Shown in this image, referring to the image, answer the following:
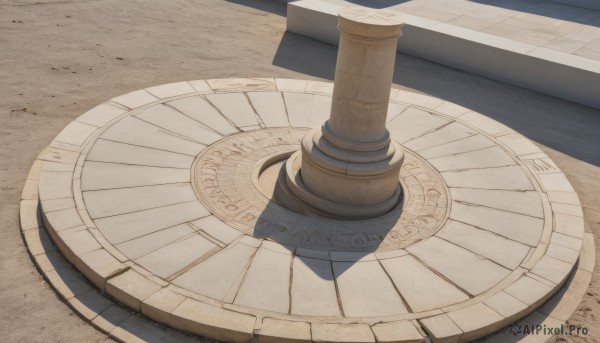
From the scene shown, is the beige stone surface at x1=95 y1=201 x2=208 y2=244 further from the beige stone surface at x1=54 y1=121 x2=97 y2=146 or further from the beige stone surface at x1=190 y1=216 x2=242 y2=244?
the beige stone surface at x1=54 y1=121 x2=97 y2=146

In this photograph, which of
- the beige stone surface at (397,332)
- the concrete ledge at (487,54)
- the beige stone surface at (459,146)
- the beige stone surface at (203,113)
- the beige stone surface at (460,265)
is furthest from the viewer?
the concrete ledge at (487,54)

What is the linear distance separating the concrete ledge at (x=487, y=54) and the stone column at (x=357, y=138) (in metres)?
6.38

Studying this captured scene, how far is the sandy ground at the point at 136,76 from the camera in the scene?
6.89 metres

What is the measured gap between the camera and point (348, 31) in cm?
755

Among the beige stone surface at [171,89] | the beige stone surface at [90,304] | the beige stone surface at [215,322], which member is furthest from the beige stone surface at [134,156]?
the beige stone surface at [215,322]

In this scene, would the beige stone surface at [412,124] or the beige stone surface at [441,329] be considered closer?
the beige stone surface at [441,329]

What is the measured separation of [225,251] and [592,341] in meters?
4.44

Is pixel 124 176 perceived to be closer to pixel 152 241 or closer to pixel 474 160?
pixel 152 241

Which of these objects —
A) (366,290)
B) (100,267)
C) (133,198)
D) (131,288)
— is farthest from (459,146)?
(100,267)

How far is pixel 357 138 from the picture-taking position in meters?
8.08

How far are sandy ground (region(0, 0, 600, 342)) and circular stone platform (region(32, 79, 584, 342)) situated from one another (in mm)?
606

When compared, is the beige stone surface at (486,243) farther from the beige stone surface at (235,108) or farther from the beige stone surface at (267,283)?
the beige stone surface at (235,108)

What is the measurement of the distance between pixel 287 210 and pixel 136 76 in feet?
19.0

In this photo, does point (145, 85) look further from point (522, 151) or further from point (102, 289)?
point (522, 151)
